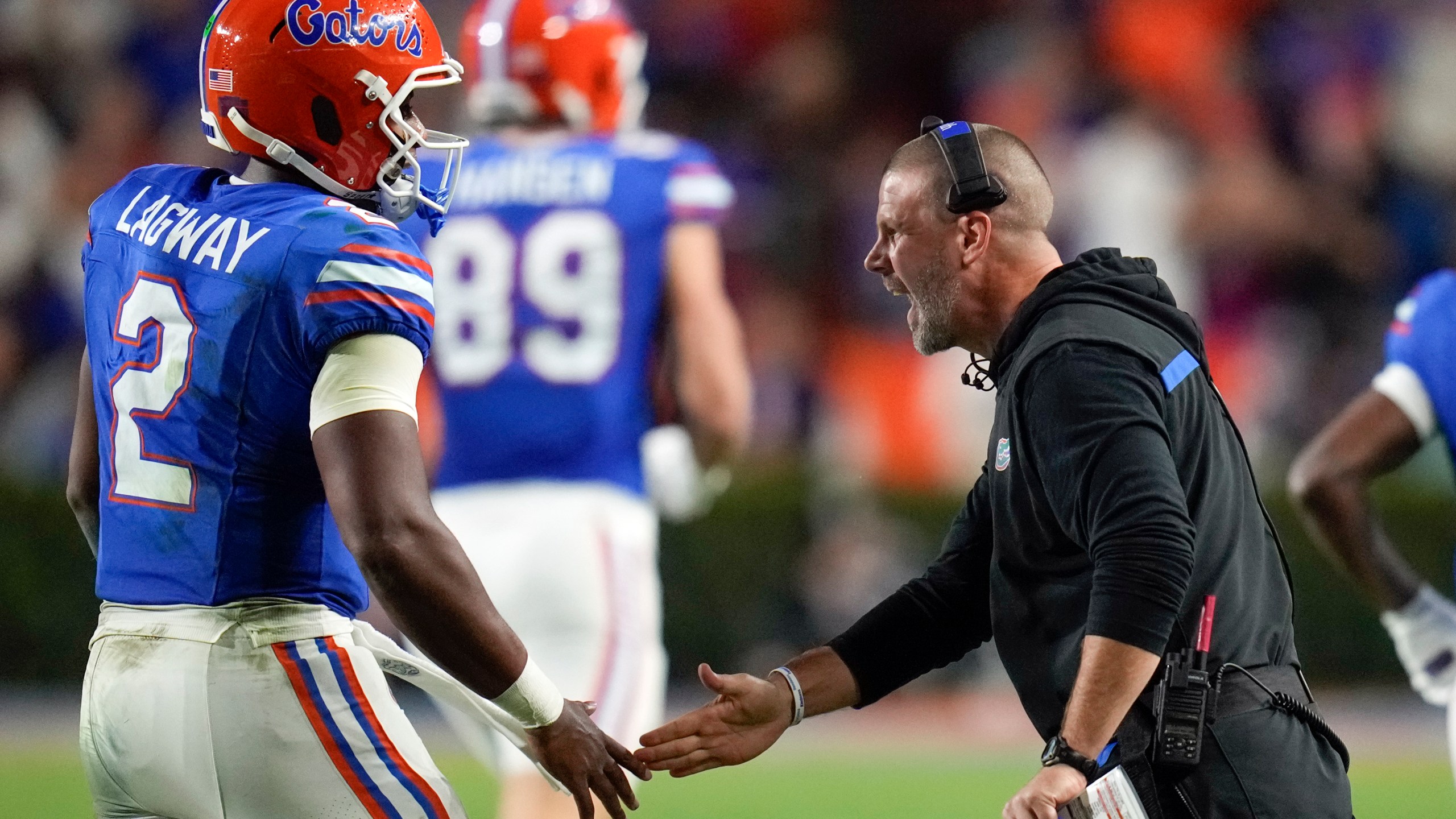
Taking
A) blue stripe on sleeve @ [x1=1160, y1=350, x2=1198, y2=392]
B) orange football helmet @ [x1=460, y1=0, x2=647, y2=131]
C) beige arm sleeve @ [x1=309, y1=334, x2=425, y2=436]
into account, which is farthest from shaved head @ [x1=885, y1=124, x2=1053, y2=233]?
orange football helmet @ [x1=460, y1=0, x2=647, y2=131]

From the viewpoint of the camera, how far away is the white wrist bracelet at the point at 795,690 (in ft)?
11.2

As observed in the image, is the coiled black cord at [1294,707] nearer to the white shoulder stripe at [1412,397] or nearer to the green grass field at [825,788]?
the white shoulder stripe at [1412,397]

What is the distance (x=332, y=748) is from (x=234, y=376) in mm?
618

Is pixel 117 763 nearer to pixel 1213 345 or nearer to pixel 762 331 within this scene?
pixel 762 331

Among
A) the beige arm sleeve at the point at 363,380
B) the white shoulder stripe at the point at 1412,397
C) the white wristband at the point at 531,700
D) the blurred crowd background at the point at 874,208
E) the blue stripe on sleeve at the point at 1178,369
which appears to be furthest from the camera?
the blurred crowd background at the point at 874,208

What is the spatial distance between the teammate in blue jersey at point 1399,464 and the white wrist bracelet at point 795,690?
190cm

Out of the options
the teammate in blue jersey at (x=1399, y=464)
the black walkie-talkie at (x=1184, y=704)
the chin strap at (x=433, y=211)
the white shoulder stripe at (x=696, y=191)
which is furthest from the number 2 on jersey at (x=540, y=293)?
the black walkie-talkie at (x=1184, y=704)

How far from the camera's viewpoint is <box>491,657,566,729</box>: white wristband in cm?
278

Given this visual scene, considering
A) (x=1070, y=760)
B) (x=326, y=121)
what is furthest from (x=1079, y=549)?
(x=326, y=121)

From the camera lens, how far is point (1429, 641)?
455 cm

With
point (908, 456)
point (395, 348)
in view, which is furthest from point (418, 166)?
point (908, 456)

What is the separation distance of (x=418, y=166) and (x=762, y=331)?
7853 mm

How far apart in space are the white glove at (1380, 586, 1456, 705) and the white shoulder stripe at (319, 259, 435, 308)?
3.02 metres

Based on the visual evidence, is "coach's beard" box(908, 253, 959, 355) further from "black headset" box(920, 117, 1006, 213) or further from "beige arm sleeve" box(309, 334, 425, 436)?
"beige arm sleeve" box(309, 334, 425, 436)
